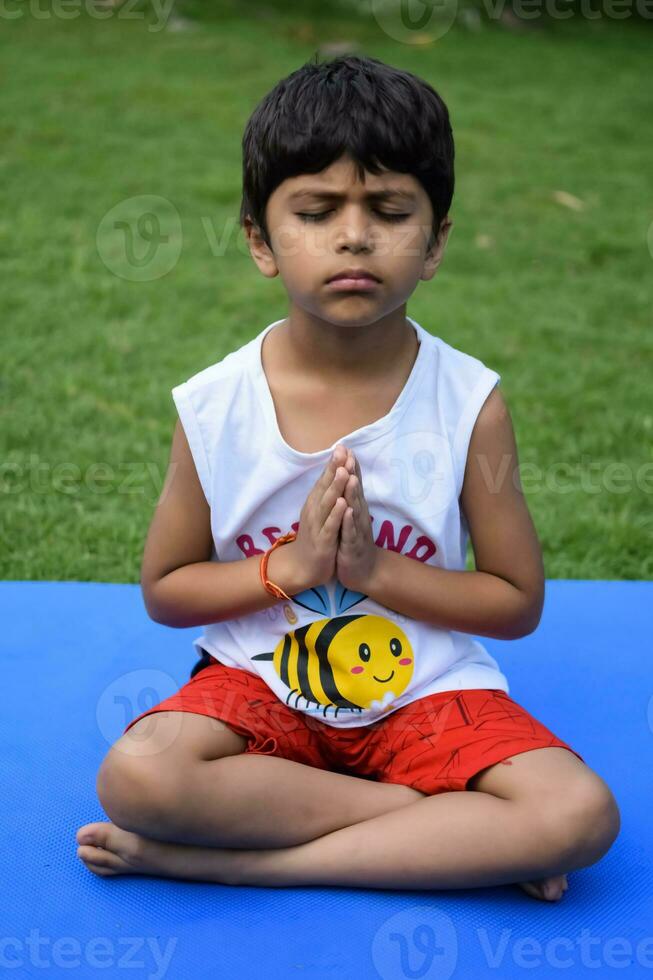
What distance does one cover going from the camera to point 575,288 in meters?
4.53

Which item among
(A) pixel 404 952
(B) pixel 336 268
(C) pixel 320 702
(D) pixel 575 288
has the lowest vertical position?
(D) pixel 575 288

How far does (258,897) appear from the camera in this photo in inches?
59.9

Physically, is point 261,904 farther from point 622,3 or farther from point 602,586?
point 622,3

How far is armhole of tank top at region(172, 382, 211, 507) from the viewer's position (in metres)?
1.65

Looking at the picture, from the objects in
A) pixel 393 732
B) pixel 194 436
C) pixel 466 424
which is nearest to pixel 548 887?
pixel 393 732

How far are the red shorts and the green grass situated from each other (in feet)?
3.46

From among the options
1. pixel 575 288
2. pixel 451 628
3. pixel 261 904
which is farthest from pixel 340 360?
pixel 575 288

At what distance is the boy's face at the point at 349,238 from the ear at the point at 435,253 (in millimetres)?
43

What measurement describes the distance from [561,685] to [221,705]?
0.68 m

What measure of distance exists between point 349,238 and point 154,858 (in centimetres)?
82

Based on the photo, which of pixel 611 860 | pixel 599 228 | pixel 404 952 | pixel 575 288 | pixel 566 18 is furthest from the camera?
pixel 566 18
